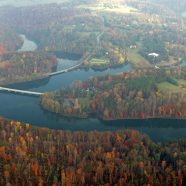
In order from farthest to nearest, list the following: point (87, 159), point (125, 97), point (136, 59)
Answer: point (136, 59)
point (125, 97)
point (87, 159)

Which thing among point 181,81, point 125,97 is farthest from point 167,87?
point 125,97

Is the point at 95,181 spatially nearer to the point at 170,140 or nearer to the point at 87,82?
the point at 170,140

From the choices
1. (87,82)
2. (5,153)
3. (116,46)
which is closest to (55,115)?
(87,82)

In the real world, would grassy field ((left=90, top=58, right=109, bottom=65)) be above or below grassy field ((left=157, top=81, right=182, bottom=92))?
below

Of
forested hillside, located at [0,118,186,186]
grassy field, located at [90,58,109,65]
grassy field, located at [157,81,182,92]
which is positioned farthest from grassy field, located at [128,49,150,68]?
forested hillside, located at [0,118,186,186]

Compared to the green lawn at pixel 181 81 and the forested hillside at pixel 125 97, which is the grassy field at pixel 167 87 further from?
the green lawn at pixel 181 81

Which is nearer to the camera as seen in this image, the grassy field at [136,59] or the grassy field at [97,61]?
the grassy field at [136,59]

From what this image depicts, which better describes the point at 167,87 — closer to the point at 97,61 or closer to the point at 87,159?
the point at 97,61

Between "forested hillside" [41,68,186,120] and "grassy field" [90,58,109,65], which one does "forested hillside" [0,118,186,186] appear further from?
"grassy field" [90,58,109,65]

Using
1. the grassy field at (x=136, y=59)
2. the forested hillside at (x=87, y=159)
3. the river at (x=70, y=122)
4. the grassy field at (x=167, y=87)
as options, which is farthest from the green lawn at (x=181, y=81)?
the forested hillside at (x=87, y=159)
